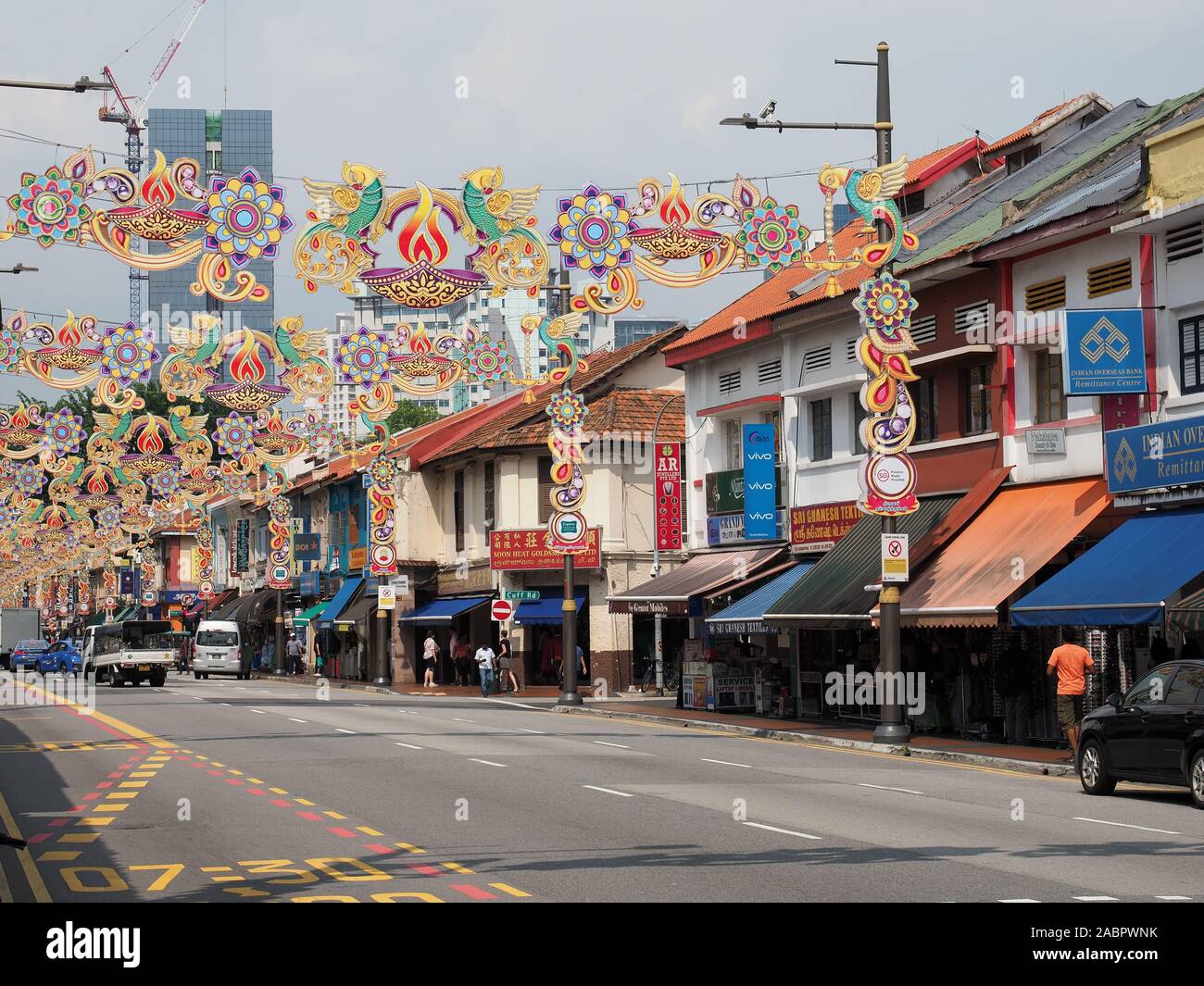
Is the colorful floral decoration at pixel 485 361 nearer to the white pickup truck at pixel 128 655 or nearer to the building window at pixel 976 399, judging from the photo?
the building window at pixel 976 399

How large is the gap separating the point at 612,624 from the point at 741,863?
38.7 m

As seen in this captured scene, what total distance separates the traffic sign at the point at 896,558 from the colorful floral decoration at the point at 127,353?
545 inches

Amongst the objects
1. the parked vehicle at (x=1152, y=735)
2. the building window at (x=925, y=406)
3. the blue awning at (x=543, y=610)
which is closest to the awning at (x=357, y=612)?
the blue awning at (x=543, y=610)

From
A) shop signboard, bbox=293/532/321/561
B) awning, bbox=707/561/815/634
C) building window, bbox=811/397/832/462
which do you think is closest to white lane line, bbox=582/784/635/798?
awning, bbox=707/561/815/634

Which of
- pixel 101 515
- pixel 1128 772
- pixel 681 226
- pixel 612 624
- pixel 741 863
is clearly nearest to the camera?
pixel 741 863

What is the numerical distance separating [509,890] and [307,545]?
63.2 metres

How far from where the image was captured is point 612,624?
170 ft

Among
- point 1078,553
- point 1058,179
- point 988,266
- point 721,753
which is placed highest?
point 1058,179

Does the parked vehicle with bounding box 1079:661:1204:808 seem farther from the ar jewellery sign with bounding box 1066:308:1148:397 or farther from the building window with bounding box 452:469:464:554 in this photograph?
the building window with bounding box 452:469:464:554

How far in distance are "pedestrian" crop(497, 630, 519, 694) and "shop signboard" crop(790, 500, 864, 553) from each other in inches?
607

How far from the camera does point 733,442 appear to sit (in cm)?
4131

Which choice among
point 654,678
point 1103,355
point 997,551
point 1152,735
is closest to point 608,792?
point 1152,735

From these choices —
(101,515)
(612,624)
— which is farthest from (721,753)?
(101,515)

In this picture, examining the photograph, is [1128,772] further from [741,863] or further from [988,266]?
[988,266]
